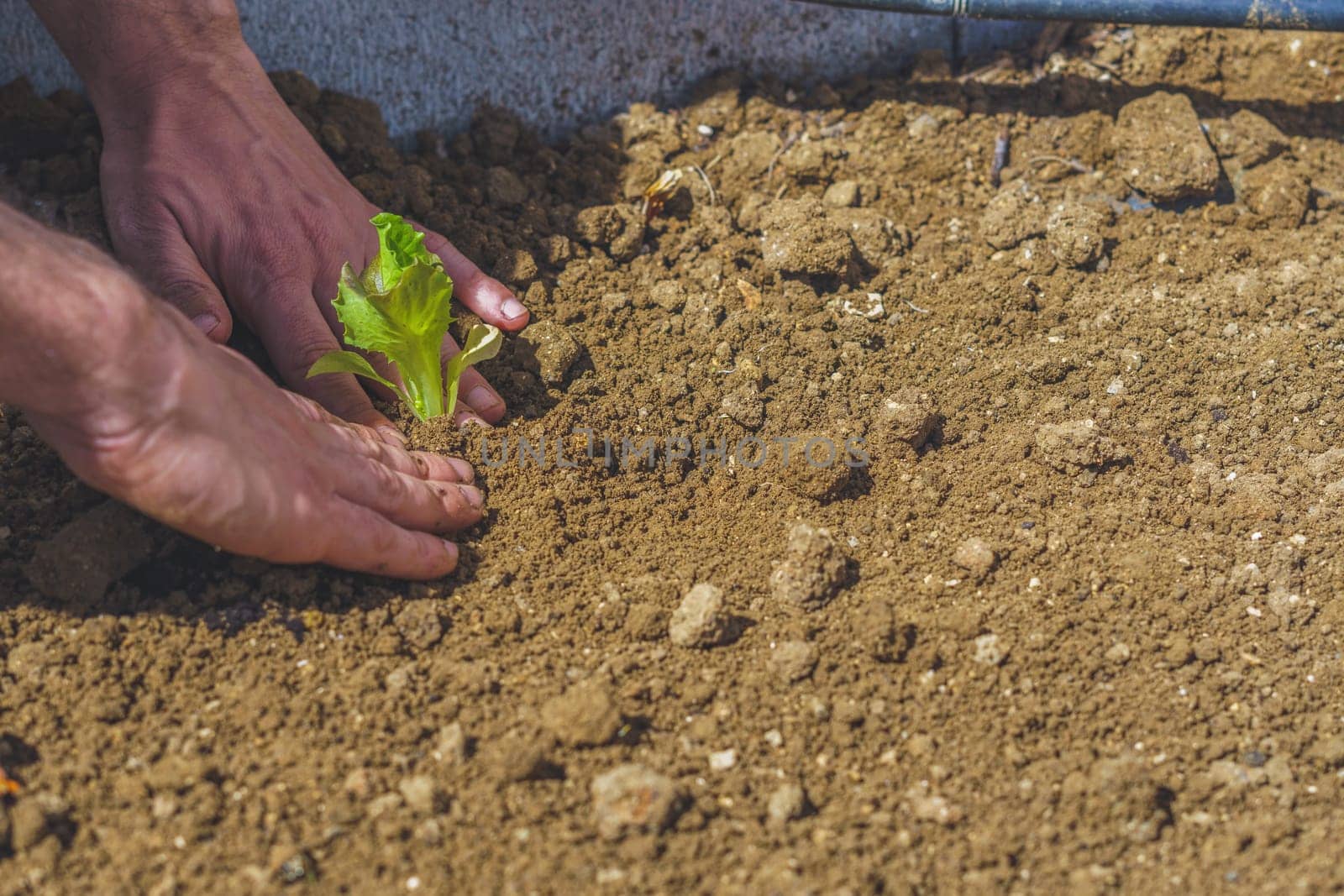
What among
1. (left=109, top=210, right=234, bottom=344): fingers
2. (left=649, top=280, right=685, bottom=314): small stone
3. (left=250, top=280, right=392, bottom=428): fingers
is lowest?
(left=649, top=280, right=685, bottom=314): small stone

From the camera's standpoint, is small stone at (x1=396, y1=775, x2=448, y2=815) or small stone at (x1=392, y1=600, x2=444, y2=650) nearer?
small stone at (x1=396, y1=775, x2=448, y2=815)

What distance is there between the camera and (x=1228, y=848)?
5.79 ft

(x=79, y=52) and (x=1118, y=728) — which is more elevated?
(x=79, y=52)

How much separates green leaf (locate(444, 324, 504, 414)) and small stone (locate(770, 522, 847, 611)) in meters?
0.82

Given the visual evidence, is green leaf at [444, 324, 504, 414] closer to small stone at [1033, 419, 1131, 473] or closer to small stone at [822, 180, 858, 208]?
small stone at [822, 180, 858, 208]

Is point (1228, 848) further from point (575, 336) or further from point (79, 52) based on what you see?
point (79, 52)

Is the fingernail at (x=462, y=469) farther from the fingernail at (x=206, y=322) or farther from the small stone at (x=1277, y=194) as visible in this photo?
the small stone at (x=1277, y=194)

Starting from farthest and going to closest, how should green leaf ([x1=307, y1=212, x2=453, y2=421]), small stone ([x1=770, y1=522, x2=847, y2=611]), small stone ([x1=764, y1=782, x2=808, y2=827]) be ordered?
1. green leaf ([x1=307, y1=212, x2=453, y2=421])
2. small stone ([x1=770, y1=522, x2=847, y2=611])
3. small stone ([x1=764, y1=782, x2=808, y2=827])

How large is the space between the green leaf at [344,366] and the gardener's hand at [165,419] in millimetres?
201

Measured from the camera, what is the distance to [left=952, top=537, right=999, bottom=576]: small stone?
2.20 m

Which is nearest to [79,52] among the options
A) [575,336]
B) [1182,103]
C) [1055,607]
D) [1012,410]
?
[575,336]

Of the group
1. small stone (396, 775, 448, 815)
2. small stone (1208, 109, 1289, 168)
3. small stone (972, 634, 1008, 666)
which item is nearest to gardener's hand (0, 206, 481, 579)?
small stone (396, 775, 448, 815)

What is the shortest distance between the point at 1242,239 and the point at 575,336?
75.2 inches

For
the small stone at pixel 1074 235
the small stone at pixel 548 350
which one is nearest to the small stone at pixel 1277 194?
the small stone at pixel 1074 235
